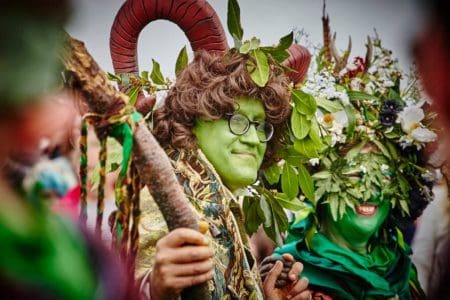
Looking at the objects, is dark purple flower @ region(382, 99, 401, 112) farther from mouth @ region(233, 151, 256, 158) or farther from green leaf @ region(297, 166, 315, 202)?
mouth @ region(233, 151, 256, 158)

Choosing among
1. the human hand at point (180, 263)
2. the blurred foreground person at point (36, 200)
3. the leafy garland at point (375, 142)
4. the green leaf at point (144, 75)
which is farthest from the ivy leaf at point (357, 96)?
the blurred foreground person at point (36, 200)

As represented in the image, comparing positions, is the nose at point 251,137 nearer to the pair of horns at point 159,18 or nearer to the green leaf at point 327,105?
the pair of horns at point 159,18

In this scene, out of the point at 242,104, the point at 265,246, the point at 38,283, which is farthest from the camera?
the point at 265,246

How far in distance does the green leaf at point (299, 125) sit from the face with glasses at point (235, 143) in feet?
0.48

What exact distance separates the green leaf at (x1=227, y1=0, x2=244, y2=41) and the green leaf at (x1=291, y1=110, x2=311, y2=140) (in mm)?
308

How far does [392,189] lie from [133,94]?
A: 1.25 meters

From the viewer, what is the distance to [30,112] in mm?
675

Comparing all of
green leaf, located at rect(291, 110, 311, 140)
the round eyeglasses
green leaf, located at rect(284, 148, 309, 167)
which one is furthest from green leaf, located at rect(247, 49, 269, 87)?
green leaf, located at rect(284, 148, 309, 167)

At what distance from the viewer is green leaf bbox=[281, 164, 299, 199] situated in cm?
211

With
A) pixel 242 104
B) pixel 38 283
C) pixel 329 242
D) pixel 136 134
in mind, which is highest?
pixel 242 104

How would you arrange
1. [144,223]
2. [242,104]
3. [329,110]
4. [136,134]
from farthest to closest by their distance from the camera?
[329,110] → [242,104] → [144,223] → [136,134]

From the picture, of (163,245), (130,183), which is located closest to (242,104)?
(163,245)

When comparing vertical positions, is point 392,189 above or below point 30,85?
above

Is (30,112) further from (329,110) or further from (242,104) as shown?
(329,110)
